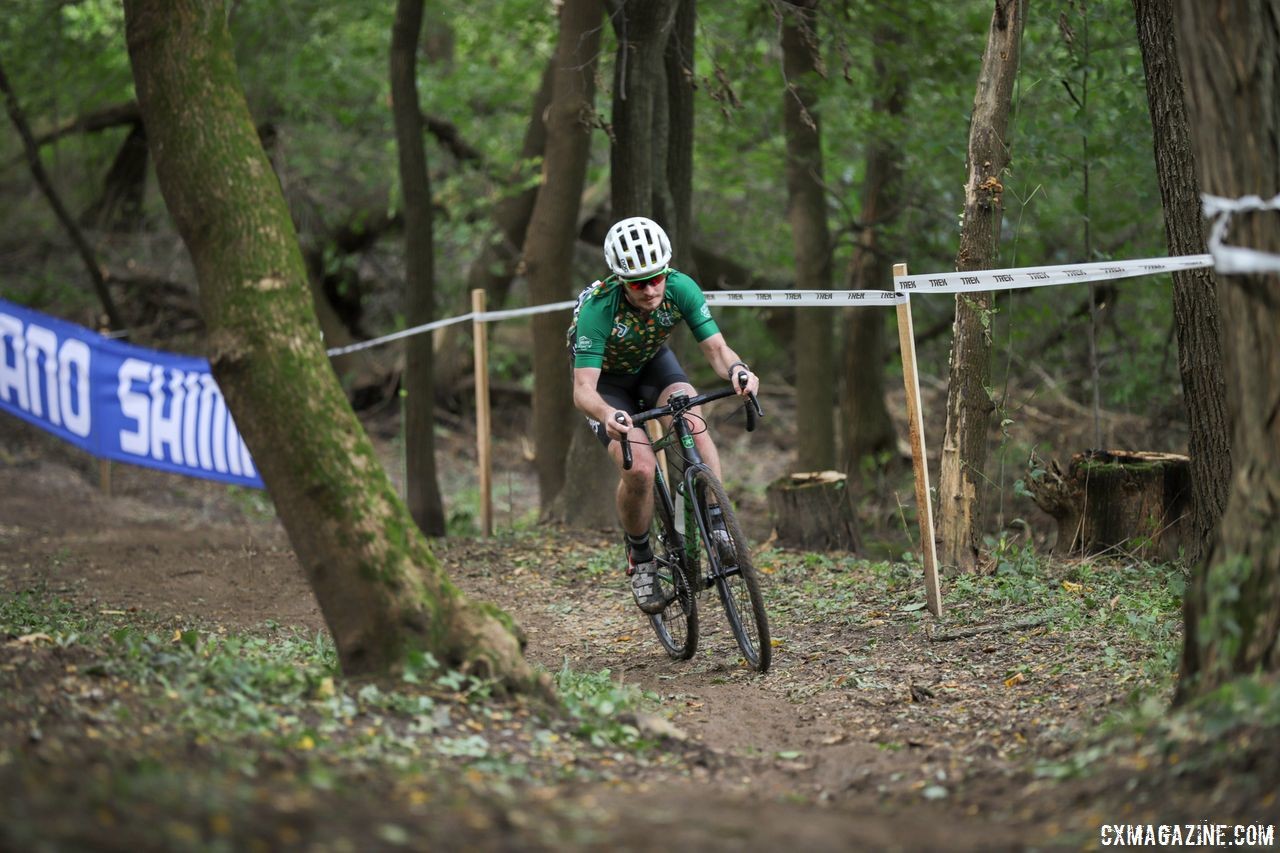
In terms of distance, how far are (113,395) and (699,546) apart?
857 cm

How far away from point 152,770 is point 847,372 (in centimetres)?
1167

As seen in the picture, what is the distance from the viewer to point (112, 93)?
16.4 metres

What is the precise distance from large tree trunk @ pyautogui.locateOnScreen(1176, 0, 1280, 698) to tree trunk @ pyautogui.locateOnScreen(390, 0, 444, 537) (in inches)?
331

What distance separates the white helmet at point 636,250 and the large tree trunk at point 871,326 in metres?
7.75

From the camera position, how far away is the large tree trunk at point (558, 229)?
10.4m

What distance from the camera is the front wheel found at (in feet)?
19.5

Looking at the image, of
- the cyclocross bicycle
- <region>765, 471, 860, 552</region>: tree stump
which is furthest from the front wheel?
<region>765, 471, 860, 552</region>: tree stump

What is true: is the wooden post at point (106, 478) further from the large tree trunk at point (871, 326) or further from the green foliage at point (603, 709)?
the green foliage at point (603, 709)

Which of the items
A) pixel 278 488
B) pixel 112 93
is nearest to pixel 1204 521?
pixel 278 488

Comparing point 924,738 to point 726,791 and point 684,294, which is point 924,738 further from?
point 684,294

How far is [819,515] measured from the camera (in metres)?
9.78

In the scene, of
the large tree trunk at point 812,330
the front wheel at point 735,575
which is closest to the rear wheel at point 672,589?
the front wheel at point 735,575

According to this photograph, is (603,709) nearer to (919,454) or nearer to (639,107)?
(919,454)

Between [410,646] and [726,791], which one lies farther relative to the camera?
[410,646]
